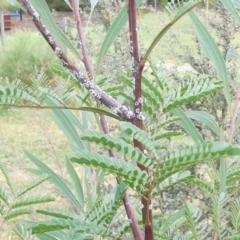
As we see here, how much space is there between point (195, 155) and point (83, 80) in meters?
0.11

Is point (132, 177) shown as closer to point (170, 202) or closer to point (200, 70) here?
point (170, 202)

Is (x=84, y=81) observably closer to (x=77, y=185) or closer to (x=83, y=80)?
(x=83, y=80)

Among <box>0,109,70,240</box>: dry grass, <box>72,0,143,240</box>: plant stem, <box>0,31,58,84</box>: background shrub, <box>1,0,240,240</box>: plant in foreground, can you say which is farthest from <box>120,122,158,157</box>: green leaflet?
<box>0,31,58,84</box>: background shrub

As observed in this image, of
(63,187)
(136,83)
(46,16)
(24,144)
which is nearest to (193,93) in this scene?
(136,83)

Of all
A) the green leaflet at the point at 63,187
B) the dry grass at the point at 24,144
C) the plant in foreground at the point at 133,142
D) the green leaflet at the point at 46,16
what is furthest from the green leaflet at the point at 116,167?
the dry grass at the point at 24,144

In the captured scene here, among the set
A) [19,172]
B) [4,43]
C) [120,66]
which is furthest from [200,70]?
[4,43]

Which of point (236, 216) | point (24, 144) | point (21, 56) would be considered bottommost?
point (236, 216)

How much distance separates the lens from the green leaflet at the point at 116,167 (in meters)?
0.32

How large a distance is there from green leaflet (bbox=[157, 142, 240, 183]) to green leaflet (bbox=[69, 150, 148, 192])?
0.6 inches

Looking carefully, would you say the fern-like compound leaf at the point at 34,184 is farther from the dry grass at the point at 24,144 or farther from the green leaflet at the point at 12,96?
the dry grass at the point at 24,144

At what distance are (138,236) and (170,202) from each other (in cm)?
113

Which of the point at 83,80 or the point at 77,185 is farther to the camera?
the point at 77,185

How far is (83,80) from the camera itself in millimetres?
389

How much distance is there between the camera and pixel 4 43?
6.76 m
